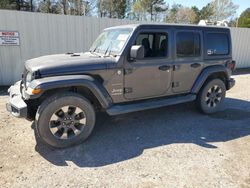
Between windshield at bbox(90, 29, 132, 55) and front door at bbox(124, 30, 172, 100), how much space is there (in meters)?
0.25

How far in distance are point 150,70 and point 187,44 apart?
1.15 metres

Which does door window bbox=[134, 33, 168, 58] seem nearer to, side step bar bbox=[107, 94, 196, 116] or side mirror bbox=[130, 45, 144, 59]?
side mirror bbox=[130, 45, 144, 59]

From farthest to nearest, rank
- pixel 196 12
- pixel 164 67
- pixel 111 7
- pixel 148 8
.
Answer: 1. pixel 196 12
2. pixel 148 8
3. pixel 111 7
4. pixel 164 67

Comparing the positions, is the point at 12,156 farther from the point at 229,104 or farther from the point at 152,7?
the point at 152,7

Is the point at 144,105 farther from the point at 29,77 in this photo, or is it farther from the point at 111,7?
the point at 111,7

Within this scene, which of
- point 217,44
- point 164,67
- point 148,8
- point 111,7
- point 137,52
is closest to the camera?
point 137,52

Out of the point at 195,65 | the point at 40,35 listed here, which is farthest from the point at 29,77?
the point at 40,35

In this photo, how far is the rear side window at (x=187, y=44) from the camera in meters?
5.00

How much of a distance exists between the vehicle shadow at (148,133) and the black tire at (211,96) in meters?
0.18

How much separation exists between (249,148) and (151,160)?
5.81 ft

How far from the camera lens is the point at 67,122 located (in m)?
3.96

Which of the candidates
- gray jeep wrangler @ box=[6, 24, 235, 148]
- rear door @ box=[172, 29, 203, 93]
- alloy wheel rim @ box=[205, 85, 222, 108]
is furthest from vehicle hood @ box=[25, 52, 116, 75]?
alloy wheel rim @ box=[205, 85, 222, 108]

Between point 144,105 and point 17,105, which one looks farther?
point 144,105

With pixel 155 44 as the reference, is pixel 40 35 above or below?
above
